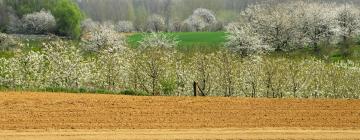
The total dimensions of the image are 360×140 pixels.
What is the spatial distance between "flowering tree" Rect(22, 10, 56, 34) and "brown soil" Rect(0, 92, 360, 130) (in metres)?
57.5

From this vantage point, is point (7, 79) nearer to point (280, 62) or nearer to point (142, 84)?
point (142, 84)

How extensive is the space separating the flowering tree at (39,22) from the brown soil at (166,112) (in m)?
57.5

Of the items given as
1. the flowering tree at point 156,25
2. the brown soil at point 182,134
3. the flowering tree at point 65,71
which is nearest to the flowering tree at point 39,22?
the flowering tree at point 156,25

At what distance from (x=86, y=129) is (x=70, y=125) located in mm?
839

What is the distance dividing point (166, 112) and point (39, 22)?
65037 mm

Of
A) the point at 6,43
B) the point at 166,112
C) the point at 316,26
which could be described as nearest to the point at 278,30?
the point at 316,26

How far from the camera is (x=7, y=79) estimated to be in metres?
31.1

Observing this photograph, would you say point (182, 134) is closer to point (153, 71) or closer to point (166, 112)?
point (166, 112)

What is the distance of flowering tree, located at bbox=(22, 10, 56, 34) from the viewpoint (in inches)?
3174

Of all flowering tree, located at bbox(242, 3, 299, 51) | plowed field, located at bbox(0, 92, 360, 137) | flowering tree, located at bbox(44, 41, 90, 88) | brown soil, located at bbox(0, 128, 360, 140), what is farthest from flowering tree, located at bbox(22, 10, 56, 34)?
brown soil, located at bbox(0, 128, 360, 140)

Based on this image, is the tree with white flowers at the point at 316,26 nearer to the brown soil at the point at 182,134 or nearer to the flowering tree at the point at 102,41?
the flowering tree at the point at 102,41

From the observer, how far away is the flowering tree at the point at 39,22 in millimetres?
80625

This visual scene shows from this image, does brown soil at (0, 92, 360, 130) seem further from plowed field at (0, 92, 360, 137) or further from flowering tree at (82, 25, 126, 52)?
flowering tree at (82, 25, 126, 52)

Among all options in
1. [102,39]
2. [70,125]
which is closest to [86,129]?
[70,125]
